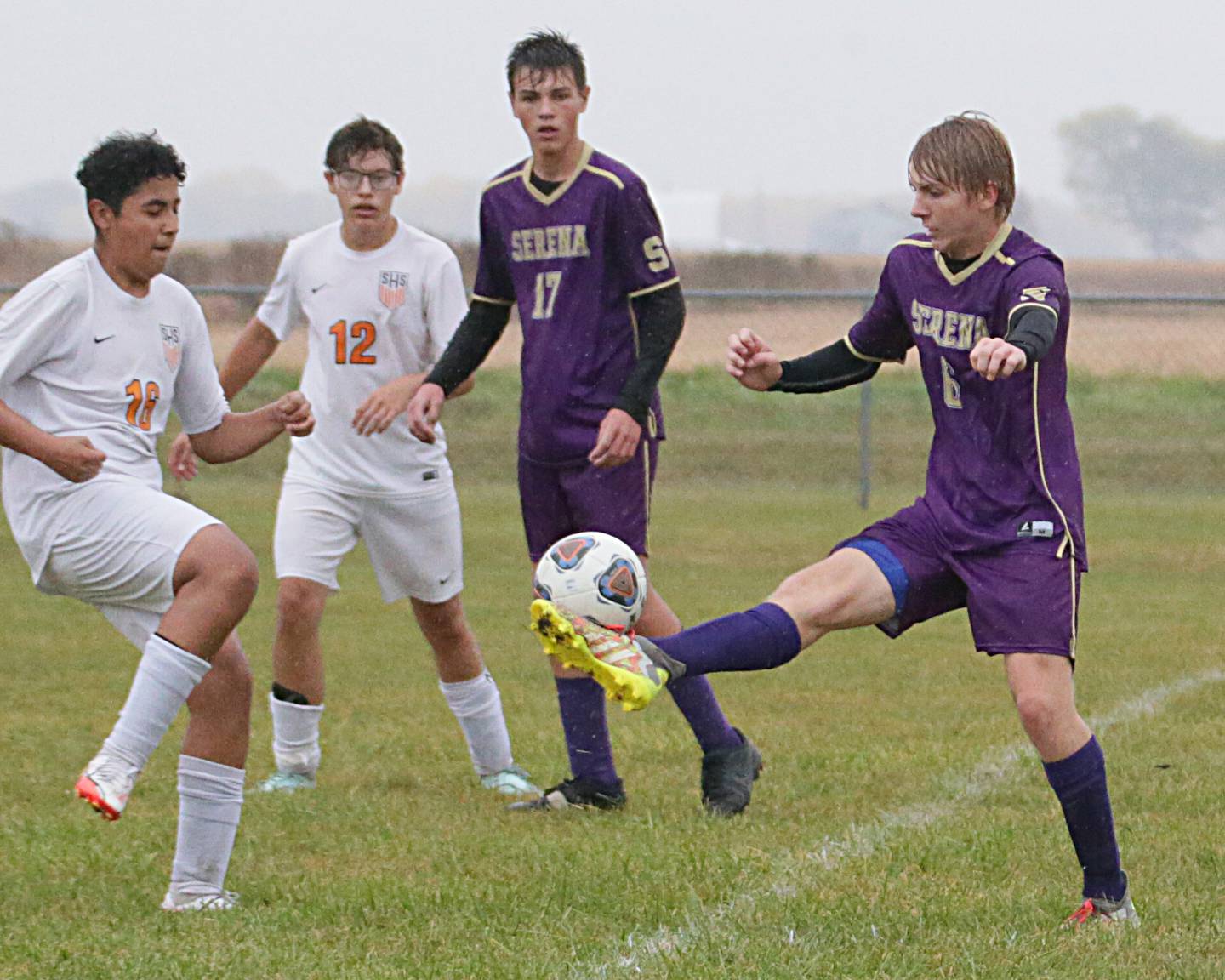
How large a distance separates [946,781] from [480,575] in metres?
6.69

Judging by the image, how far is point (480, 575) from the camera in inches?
500

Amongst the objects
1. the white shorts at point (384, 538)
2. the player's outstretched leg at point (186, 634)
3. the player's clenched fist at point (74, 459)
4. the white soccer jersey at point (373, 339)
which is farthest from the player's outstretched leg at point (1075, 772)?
the white soccer jersey at point (373, 339)

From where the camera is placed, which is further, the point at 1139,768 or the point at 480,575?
the point at 480,575

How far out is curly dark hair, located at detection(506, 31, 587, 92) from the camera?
18.9 feet

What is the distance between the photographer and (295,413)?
509 cm

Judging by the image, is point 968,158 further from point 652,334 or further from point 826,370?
point 652,334

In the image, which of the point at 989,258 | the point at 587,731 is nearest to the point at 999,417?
the point at 989,258

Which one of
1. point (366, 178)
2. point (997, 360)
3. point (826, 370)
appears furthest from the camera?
point (366, 178)

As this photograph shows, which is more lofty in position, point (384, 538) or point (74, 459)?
point (74, 459)

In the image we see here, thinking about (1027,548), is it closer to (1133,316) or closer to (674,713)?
(674,713)

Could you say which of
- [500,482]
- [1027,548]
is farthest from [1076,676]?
[500,482]

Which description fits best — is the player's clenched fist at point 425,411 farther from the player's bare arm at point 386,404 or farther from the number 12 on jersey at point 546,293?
the number 12 on jersey at point 546,293

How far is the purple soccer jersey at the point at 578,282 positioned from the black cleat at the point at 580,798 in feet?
3.29

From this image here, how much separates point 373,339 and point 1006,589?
112 inches
